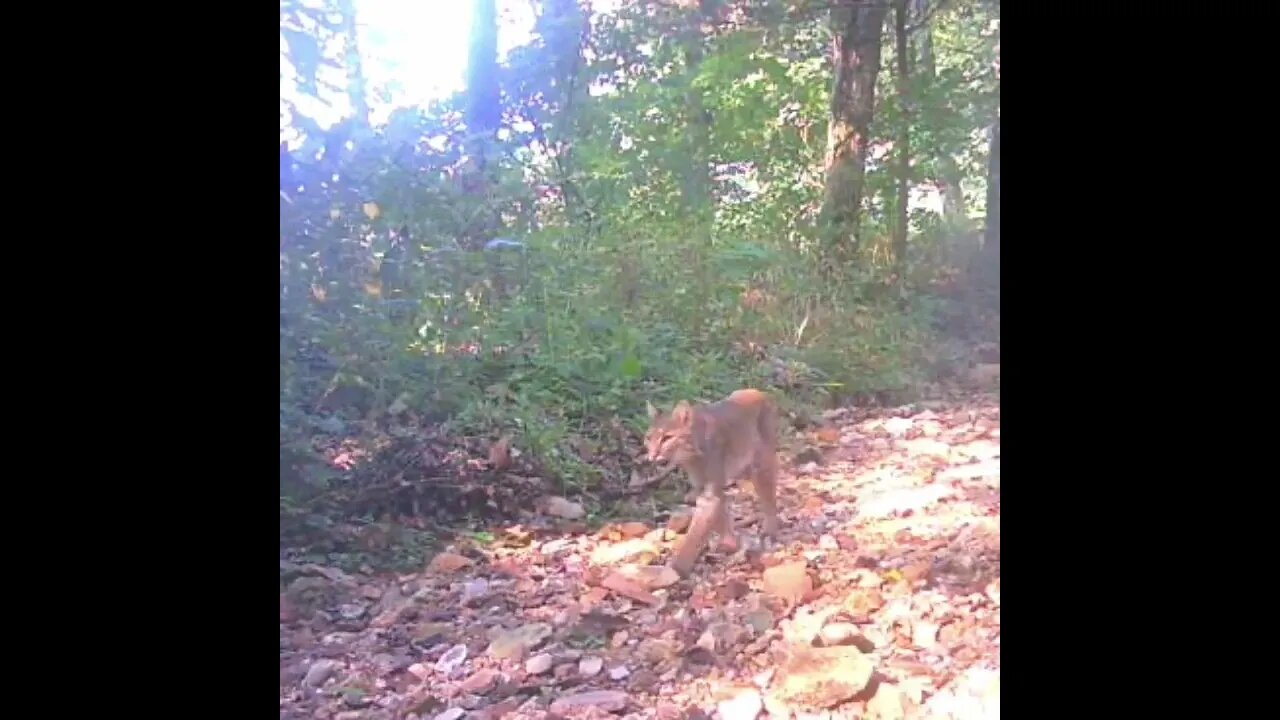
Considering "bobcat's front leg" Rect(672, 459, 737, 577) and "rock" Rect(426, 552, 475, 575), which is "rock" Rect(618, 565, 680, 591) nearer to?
"bobcat's front leg" Rect(672, 459, 737, 577)

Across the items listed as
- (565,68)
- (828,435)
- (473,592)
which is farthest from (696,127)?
(473,592)

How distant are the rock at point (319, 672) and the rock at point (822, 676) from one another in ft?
1.76

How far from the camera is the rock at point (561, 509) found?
1266 millimetres

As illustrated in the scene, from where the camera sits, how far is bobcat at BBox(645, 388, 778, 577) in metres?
1.27

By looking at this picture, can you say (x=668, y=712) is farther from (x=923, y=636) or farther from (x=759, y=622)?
(x=923, y=636)

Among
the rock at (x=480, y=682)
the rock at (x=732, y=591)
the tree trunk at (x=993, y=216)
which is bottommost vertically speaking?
the rock at (x=480, y=682)

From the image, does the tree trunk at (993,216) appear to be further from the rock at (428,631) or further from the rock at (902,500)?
the rock at (428,631)

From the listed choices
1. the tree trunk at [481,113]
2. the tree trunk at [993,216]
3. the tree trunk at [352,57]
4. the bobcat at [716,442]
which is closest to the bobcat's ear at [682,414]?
the bobcat at [716,442]

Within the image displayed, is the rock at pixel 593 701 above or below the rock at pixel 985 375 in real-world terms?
below

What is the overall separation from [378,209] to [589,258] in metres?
0.27
